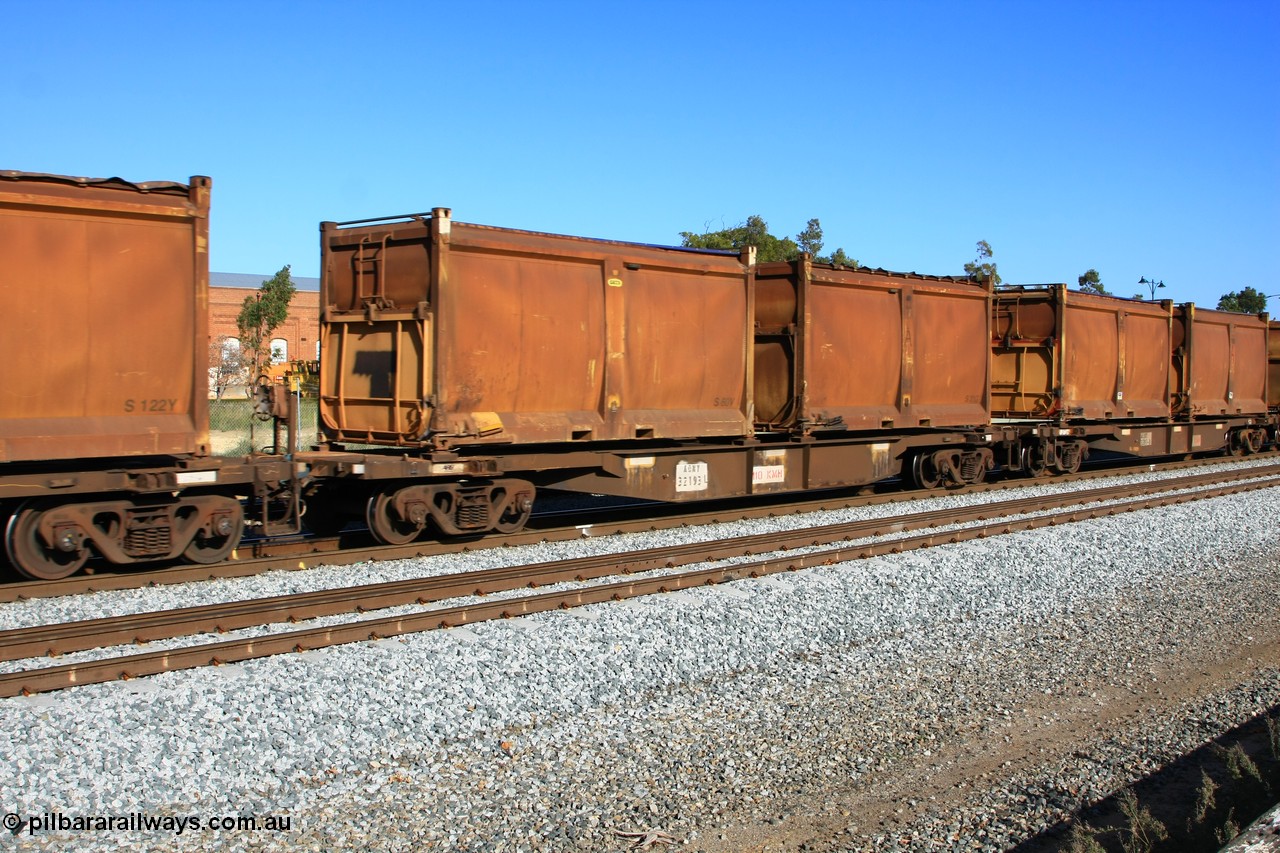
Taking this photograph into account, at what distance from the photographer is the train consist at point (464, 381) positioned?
8.94m

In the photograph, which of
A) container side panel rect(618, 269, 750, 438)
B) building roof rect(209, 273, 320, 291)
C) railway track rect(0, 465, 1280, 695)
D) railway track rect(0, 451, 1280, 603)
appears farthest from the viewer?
building roof rect(209, 273, 320, 291)

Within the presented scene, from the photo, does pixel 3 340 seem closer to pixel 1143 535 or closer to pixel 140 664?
pixel 140 664

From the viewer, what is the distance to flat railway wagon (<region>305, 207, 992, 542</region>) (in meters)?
11.2

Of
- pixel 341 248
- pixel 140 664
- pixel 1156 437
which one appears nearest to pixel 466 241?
pixel 341 248

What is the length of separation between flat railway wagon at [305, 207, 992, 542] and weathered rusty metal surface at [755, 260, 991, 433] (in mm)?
38

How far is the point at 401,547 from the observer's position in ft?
36.2

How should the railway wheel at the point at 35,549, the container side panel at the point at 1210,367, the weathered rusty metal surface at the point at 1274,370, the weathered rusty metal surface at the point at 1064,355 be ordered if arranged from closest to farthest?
the railway wheel at the point at 35,549
the weathered rusty metal surface at the point at 1064,355
the container side panel at the point at 1210,367
the weathered rusty metal surface at the point at 1274,370

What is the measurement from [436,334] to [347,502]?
2.18m

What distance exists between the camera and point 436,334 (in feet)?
36.1

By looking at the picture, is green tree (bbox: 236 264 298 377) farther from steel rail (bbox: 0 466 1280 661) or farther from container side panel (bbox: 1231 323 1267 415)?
steel rail (bbox: 0 466 1280 661)

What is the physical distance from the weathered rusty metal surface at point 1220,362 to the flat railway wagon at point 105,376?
70.5 feet

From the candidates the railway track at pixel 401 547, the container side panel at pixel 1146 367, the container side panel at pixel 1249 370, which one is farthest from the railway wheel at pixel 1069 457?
the container side panel at pixel 1249 370

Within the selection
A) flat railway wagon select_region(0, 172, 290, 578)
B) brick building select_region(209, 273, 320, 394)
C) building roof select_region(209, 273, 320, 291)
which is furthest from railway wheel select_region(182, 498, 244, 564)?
building roof select_region(209, 273, 320, 291)

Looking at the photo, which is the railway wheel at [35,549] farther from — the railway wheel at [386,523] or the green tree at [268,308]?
the green tree at [268,308]
